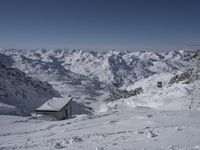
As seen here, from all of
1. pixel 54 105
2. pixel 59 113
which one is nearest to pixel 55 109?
pixel 59 113

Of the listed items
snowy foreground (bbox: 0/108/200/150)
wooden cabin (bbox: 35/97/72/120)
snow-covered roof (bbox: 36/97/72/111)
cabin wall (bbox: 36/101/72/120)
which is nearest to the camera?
snowy foreground (bbox: 0/108/200/150)

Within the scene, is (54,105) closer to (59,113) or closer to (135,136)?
(59,113)

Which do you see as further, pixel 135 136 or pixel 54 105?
pixel 54 105

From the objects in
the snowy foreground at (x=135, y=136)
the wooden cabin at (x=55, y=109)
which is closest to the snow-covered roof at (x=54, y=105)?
the wooden cabin at (x=55, y=109)

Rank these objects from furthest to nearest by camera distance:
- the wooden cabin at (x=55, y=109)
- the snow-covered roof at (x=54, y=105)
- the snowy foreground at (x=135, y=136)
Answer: the snow-covered roof at (x=54, y=105) → the wooden cabin at (x=55, y=109) → the snowy foreground at (x=135, y=136)

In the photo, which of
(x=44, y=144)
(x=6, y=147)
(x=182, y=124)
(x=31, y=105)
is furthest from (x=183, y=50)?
(x=31, y=105)

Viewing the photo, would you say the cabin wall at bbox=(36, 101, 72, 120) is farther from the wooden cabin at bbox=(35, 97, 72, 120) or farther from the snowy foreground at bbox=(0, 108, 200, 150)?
the snowy foreground at bbox=(0, 108, 200, 150)

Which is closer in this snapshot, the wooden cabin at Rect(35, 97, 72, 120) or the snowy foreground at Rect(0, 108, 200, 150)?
the snowy foreground at Rect(0, 108, 200, 150)

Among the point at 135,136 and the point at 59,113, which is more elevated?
the point at 135,136

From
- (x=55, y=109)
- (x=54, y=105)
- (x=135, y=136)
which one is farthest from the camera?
(x=54, y=105)

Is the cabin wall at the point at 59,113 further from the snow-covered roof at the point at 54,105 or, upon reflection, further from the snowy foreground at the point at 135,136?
the snowy foreground at the point at 135,136

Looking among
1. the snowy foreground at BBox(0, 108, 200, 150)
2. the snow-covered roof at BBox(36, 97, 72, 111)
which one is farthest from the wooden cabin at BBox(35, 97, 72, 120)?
the snowy foreground at BBox(0, 108, 200, 150)

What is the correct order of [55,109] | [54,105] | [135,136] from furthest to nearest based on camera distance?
[54,105]
[55,109]
[135,136]

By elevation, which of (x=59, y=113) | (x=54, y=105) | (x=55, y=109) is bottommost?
(x=59, y=113)
